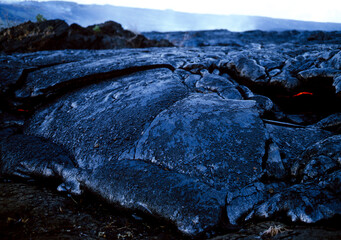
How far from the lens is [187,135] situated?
1511mm

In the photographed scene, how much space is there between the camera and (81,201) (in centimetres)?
137

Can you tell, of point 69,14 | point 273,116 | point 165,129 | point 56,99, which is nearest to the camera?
point 165,129

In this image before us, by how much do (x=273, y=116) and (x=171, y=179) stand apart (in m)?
1.44

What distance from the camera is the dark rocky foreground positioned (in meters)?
1.12

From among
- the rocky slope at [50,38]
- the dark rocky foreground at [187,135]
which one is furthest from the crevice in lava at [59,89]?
the rocky slope at [50,38]

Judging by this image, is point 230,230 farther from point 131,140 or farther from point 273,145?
point 131,140

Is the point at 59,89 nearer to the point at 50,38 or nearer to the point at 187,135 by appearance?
the point at 187,135

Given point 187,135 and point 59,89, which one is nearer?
point 187,135

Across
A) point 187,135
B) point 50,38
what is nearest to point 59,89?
point 187,135

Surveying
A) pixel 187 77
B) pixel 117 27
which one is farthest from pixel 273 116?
pixel 117 27

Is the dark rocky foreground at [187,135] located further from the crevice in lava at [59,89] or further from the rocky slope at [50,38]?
the rocky slope at [50,38]

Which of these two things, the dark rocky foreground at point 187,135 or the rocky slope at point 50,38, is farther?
the rocky slope at point 50,38

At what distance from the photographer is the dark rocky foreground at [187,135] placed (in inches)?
44.1

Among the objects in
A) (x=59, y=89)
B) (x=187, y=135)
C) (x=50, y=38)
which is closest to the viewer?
(x=187, y=135)
